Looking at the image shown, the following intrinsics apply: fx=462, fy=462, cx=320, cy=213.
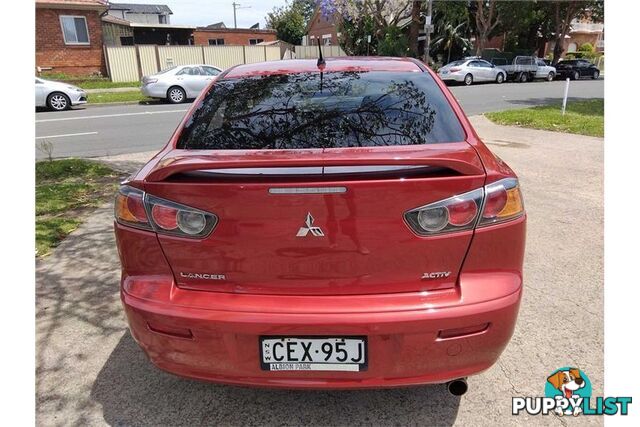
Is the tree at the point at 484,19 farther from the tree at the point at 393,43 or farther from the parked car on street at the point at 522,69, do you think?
the tree at the point at 393,43

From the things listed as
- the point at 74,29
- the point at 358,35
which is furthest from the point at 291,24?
the point at 74,29

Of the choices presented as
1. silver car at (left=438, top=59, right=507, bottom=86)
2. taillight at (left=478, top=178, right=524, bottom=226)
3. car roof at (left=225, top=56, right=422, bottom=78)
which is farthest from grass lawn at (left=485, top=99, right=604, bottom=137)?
silver car at (left=438, top=59, right=507, bottom=86)

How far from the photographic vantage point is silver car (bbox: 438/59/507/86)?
25859mm

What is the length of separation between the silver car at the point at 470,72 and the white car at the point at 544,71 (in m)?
3.71

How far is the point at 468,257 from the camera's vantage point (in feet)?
6.41

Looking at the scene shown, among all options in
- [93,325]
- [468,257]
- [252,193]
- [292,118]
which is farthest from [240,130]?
[93,325]

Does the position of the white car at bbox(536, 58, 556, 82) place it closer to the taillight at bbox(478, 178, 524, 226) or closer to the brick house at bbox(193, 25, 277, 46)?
the brick house at bbox(193, 25, 277, 46)

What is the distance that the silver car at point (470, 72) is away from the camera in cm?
2586

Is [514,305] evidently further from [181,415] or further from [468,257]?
[181,415]

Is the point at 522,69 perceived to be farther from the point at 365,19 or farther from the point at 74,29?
the point at 74,29

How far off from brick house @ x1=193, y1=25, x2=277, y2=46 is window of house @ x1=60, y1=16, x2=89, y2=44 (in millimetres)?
17911

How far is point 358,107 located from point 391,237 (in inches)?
35.5

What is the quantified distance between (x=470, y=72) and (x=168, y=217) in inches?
1071

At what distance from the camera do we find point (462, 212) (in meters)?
1.91
